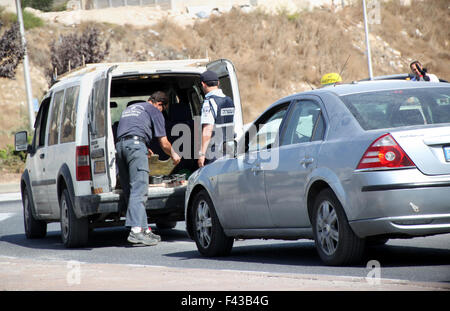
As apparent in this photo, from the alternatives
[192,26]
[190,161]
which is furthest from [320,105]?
[192,26]

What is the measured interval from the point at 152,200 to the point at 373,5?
2411 inches

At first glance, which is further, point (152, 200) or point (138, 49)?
point (138, 49)

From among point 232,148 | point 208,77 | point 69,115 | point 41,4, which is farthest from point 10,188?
point 41,4

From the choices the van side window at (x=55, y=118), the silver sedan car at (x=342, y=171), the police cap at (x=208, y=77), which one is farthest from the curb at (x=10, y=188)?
the silver sedan car at (x=342, y=171)

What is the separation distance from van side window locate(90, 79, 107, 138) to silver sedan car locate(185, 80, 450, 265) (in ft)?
6.66

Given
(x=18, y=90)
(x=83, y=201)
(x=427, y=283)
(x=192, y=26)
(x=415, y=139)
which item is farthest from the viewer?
(x=192, y=26)

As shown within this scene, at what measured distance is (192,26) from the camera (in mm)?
60781

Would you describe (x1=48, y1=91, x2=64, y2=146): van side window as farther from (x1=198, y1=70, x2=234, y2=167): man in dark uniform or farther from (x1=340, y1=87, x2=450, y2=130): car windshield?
(x1=340, y1=87, x2=450, y2=130): car windshield

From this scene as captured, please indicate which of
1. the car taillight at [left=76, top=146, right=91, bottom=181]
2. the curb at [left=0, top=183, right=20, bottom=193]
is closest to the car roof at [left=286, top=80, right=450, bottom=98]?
the car taillight at [left=76, top=146, right=91, bottom=181]

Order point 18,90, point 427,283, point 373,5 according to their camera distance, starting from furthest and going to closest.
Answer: point 373,5 < point 18,90 < point 427,283

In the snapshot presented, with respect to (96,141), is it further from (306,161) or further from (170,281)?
(170,281)

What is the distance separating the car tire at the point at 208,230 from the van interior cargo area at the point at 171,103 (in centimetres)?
187

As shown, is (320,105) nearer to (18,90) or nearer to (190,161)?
(190,161)

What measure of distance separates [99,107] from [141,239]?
1.64 m
